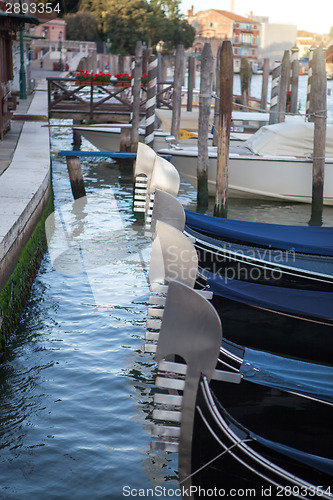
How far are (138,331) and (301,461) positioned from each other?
279 centimetres

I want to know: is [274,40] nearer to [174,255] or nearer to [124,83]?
[124,83]

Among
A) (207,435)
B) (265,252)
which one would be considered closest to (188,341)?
(207,435)

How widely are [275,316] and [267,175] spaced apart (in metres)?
5.81

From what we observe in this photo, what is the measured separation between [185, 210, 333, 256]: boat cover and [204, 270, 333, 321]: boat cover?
1.68 ft

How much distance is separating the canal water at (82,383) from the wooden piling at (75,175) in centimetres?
171

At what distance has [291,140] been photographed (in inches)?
375

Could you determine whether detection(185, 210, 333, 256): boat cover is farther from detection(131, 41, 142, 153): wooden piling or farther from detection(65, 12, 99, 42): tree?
detection(65, 12, 99, 42): tree

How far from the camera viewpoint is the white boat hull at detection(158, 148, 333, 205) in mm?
9547

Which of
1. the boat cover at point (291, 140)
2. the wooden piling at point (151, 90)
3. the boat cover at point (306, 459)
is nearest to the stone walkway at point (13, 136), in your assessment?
the wooden piling at point (151, 90)

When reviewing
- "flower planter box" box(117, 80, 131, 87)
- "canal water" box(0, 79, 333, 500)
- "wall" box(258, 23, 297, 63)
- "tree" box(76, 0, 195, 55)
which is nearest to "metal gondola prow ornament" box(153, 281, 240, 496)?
"canal water" box(0, 79, 333, 500)

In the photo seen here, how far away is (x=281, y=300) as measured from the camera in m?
4.25

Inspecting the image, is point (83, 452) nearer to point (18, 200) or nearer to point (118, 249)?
point (18, 200)

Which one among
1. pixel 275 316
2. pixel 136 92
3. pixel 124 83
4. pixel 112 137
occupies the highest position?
pixel 124 83

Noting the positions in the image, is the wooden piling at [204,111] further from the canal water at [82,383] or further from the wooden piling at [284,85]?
the wooden piling at [284,85]
